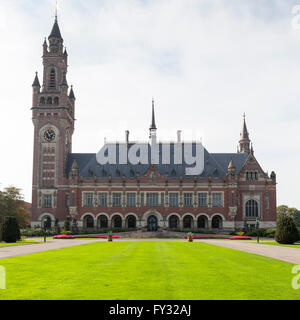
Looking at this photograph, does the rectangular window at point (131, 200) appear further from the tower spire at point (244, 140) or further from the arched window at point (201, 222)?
the tower spire at point (244, 140)

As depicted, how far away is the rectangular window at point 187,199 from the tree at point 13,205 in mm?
33066

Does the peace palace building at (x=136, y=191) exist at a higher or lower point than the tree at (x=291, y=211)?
higher

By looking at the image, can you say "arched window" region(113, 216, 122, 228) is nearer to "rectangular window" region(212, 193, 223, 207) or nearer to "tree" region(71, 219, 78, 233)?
"tree" region(71, 219, 78, 233)

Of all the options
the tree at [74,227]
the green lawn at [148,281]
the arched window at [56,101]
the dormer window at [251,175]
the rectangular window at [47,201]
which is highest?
the arched window at [56,101]

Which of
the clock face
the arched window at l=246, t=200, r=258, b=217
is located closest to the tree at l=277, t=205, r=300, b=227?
the arched window at l=246, t=200, r=258, b=217

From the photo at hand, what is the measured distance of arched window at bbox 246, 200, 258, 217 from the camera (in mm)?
78250

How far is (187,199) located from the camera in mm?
78375

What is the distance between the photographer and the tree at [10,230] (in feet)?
135

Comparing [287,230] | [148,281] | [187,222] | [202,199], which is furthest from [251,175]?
[148,281]

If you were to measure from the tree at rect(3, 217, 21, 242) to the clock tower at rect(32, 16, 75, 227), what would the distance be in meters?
36.7

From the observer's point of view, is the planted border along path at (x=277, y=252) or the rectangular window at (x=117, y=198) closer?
the planted border along path at (x=277, y=252)

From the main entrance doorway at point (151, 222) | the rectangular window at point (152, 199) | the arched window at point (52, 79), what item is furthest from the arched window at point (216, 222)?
the arched window at point (52, 79)

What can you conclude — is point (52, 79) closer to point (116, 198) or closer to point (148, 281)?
point (116, 198)

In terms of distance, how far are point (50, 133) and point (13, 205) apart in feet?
54.3
